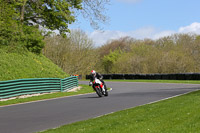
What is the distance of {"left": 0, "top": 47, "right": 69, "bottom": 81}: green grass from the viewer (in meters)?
25.3

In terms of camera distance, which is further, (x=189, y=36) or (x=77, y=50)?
(x=189, y=36)

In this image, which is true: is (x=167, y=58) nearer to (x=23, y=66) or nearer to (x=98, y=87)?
(x=23, y=66)

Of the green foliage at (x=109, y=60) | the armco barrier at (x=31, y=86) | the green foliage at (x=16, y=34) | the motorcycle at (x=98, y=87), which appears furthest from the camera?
the green foliage at (x=109, y=60)

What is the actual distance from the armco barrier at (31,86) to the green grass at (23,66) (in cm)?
223

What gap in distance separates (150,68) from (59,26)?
110 ft

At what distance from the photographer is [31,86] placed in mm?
22766

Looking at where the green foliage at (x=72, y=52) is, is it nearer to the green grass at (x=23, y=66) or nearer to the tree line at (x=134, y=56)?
the tree line at (x=134, y=56)

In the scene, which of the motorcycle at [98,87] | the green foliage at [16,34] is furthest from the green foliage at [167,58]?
the motorcycle at [98,87]

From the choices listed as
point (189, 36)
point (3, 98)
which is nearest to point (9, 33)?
point (3, 98)

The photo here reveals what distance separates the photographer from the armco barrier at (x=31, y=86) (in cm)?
2041

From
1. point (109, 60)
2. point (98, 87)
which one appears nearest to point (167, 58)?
point (109, 60)

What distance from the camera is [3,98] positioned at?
20.0 m

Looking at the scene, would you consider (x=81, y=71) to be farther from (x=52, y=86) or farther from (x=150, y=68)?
(x=52, y=86)

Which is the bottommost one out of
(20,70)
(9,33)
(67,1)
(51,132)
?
(51,132)
